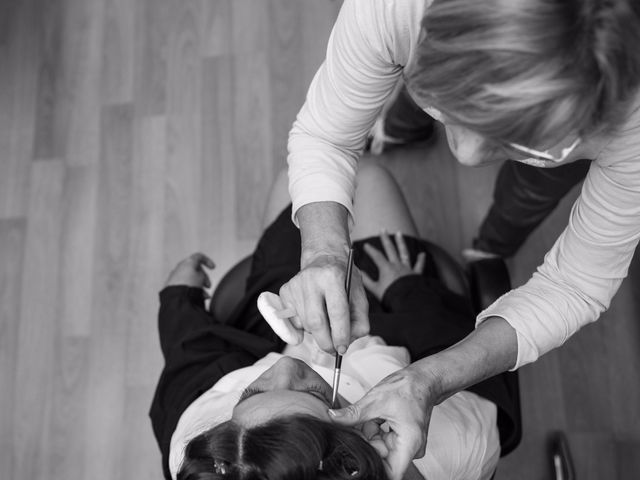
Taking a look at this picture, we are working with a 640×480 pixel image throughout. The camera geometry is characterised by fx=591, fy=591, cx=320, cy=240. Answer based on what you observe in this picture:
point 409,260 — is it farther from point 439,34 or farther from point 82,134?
point 82,134

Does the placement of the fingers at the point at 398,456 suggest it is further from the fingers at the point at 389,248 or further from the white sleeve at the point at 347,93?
the fingers at the point at 389,248

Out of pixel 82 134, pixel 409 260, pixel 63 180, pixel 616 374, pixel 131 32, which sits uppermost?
pixel 131 32

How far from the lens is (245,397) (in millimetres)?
799

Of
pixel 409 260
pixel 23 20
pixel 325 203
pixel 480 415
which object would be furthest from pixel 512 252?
pixel 23 20

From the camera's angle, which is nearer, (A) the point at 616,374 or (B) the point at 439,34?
(B) the point at 439,34

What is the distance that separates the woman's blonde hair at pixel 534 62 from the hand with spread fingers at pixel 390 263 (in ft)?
2.03

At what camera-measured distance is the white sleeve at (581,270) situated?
2.34ft

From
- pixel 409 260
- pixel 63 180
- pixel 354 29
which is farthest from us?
pixel 63 180

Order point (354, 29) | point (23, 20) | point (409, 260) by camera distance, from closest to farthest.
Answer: point (354, 29) → point (409, 260) → point (23, 20)

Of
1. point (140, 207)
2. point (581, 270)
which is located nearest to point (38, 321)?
point (140, 207)

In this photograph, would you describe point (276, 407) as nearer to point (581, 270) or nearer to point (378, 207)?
point (581, 270)

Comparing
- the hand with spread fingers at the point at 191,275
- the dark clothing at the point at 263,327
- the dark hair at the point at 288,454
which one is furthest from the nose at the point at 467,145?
the hand with spread fingers at the point at 191,275

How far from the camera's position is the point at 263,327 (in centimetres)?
114

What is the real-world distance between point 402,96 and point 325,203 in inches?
27.0
